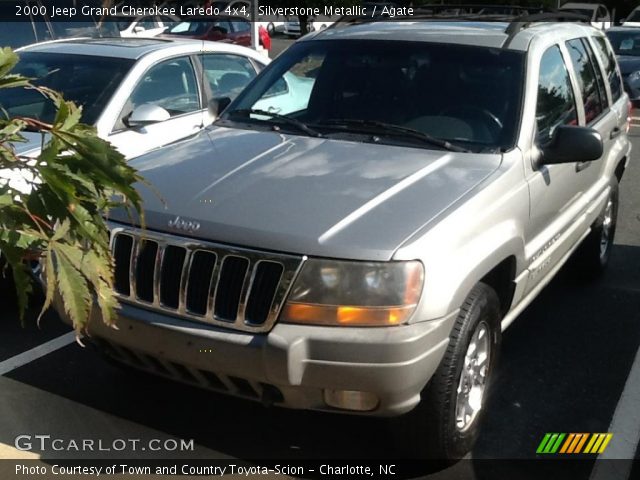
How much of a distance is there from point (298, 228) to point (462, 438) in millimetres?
1218

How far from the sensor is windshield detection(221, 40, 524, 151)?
4.31 meters

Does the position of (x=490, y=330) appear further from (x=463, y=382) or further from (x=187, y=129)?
(x=187, y=129)

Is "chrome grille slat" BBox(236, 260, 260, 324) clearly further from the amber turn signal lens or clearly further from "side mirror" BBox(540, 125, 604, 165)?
"side mirror" BBox(540, 125, 604, 165)

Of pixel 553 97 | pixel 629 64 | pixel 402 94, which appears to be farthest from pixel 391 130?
pixel 629 64

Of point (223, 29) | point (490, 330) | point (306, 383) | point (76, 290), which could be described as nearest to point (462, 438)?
point (490, 330)

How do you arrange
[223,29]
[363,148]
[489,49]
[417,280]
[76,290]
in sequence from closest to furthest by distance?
[76,290] < [417,280] < [363,148] < [489,49] < [223,29]

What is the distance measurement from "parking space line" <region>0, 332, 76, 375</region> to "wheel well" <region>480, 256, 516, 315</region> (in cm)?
251

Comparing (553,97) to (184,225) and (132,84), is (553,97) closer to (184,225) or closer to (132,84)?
(184,225)

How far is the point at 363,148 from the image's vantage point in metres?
4.17

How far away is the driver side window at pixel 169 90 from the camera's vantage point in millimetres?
6109

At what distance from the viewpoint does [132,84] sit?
6047 mm

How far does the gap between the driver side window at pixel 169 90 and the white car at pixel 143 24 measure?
9726mm

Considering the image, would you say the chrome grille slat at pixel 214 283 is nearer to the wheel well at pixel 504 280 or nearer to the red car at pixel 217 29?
→ the wheel well at pixel 504 280

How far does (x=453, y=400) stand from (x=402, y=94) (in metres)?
1.83
